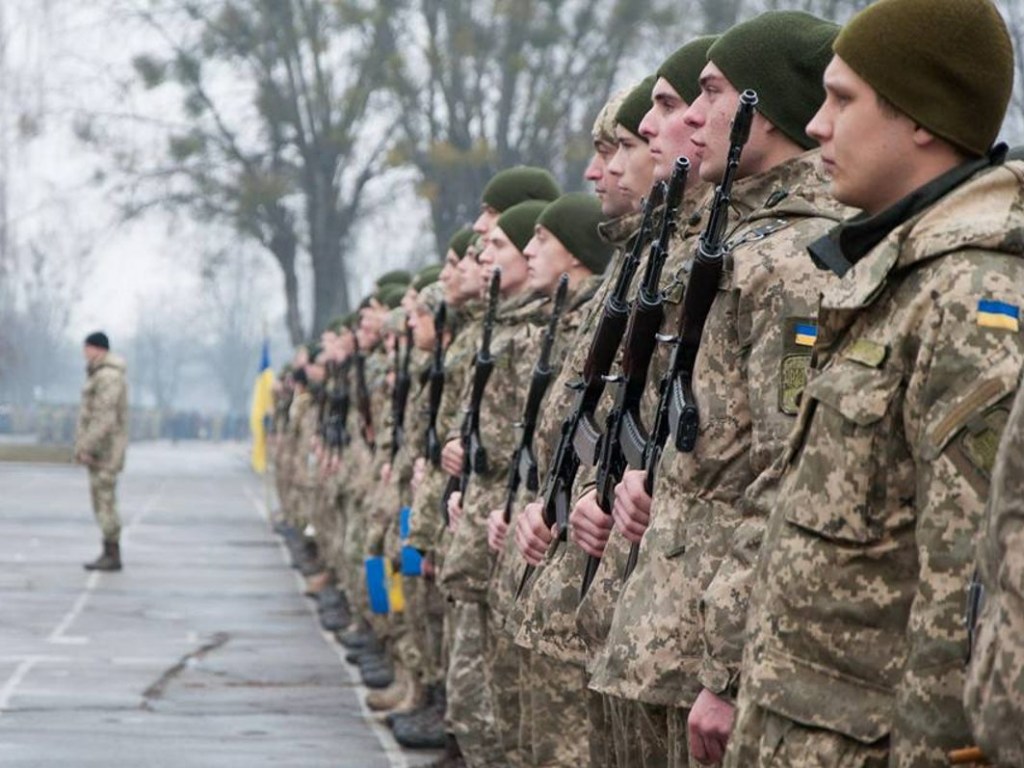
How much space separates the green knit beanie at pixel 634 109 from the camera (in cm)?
649

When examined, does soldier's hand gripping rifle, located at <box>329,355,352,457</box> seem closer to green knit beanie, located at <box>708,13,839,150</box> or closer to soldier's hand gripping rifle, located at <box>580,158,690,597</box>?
soldier's hand gripping rifle, located at <box>580,158,690,597</box>

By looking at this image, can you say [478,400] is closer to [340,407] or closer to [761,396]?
[761,396]

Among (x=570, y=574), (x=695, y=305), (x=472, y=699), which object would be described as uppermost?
(x=695, y=305)

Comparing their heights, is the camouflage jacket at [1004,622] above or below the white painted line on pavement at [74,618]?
above

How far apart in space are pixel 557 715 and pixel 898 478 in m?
3.12

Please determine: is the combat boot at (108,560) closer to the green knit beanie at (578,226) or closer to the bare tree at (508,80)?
the green knit beanie at (578,226)

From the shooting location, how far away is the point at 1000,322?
354 centimetres

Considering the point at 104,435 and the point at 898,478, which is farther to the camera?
the point at 104,435

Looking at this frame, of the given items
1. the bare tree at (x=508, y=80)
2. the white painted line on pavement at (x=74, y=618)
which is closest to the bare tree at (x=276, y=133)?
the bare tree at (x=508, y=80)

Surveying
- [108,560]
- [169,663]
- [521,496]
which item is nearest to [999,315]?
[521,496]

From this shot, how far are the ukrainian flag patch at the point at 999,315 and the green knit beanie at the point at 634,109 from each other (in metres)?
2.91

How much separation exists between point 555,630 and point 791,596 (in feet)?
7.49

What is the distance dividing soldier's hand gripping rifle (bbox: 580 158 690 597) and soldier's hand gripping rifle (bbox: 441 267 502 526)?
9.27 ft

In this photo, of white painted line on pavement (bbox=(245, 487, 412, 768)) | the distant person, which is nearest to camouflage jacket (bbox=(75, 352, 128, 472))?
the distant person
